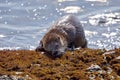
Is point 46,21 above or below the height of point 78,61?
below

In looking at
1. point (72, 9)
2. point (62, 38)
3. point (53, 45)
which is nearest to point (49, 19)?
point (72, 9)

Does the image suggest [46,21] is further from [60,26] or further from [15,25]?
[60,26]

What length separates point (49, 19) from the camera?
30188mm

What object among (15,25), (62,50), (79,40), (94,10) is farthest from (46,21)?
(62,50)

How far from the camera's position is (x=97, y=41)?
2519cm

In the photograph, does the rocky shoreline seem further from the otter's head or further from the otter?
the otter

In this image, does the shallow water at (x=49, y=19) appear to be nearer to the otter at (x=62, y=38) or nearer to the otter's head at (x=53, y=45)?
the otter at (x=62, y=38)

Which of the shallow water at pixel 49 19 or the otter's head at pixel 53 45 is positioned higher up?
the otter's head at pixel 53 45

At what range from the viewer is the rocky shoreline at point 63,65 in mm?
8523

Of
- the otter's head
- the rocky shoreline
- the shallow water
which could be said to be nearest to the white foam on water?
the shallow water

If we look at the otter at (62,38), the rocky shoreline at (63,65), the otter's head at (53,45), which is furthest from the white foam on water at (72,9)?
the rocky shoreline at (63,65)

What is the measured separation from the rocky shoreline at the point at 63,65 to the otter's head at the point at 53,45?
1.16ft

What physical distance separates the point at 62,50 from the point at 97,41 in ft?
48.1

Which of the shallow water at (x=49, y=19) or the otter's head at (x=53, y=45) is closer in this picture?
the otter's head at (x=53, y=45)
